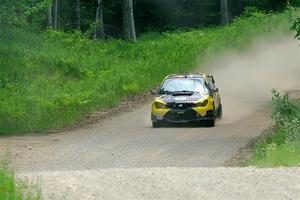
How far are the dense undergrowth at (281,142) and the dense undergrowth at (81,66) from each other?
393 centimetres

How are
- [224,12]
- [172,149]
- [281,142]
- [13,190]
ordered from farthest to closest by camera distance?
1. [224,12]
2. [172,149]
3. [281,142]
4. [13,190]

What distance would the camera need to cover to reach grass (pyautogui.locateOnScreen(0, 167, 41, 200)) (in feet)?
34.8

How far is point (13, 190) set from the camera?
10.9 m

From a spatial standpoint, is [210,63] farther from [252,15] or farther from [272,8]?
[272,8]

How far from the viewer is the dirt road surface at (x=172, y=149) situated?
1216 centimetres

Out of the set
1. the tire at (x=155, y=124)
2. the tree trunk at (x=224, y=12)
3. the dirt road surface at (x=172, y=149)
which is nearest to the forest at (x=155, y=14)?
the tree trunk at (x=224, y=12)

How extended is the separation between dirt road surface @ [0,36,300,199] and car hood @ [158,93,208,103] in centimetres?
106

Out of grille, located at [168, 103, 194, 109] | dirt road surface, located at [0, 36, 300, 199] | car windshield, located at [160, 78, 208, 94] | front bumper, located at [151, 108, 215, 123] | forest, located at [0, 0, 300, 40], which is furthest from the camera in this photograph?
forest, located at [0, 0, 300, 40]

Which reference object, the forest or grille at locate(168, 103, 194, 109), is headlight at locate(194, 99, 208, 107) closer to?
grille at locate(168, 103, 194, 109)

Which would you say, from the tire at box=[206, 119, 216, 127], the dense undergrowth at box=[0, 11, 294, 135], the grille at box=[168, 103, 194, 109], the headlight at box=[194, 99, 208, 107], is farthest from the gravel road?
the dense undergrowth at box=[0, 11, 294, 135]

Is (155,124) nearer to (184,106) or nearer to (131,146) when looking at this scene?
(184,106)

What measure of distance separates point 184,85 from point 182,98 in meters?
1.10

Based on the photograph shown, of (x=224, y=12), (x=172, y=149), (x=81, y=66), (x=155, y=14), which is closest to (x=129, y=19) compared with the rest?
(x=81, y=66)

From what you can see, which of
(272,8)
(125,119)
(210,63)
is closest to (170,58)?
(210,63)
